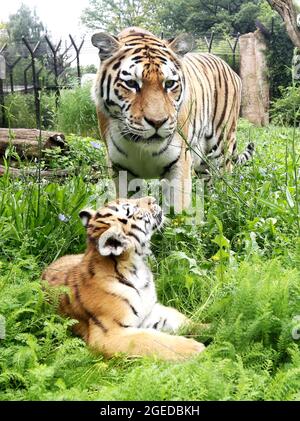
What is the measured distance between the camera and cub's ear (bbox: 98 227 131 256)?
9.15 feet

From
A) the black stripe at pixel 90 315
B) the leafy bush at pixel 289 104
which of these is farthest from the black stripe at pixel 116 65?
the black stripe at pixel 90 315

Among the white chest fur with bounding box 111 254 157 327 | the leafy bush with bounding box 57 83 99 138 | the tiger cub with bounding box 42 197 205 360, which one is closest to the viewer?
the tiger cub with bounding box 42 197 205 360

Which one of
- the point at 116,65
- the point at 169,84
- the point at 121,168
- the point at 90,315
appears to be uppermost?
the point at 116,65

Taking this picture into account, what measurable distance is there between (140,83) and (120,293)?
151 cm

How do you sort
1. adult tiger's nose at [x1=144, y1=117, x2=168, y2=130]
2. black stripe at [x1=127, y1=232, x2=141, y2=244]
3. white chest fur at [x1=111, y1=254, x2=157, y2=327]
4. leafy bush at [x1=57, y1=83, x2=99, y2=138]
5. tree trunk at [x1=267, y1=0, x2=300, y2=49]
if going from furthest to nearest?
leafy bush at [x1=57, y1=83, x2=99, y2=138] < tree trunk at [x1=267, y1=0, x2=300, y2=49] < adult tiger's nose at [x1=144, y1=117, x2=168, y2=130] < black stripe at [x1=127, y1=232, x2=141, y2=244] < white chest fur at [x1=111, y1=254, x2=157, y2=327]

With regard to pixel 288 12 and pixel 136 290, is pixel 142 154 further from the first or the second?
Answer: pixel 288 12

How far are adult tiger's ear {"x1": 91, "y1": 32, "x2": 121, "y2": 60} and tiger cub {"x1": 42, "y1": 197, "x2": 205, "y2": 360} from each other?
4.28 ft

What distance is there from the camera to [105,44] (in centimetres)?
407

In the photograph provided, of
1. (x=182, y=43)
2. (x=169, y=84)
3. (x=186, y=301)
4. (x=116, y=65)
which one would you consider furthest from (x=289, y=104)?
(x=186, y=301)

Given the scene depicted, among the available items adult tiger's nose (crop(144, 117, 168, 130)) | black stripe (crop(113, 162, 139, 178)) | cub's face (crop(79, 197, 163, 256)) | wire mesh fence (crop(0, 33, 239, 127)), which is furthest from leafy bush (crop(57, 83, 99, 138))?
cub's face (crop(79, 197, 163, 256))

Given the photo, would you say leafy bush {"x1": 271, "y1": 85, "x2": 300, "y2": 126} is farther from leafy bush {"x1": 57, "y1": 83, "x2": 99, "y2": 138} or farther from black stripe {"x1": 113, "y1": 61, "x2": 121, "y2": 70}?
leafy bush {"x1": 57, "y1": 83, "x2": 99, "y2": 138}
